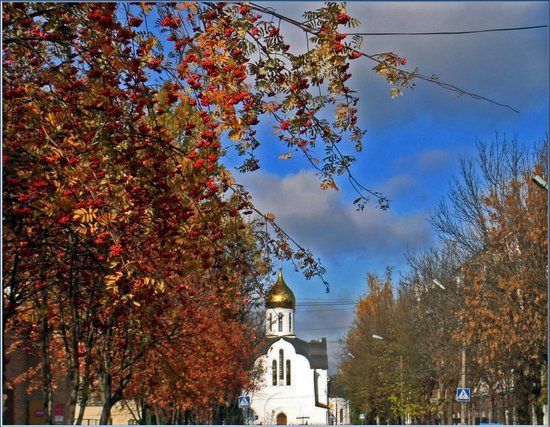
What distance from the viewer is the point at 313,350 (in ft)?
391

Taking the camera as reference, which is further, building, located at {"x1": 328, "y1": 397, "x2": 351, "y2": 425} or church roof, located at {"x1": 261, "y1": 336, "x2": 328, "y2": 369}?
church roof, located at {"x1": 261, "y1": 336, "x2": 328, "y2": 369}

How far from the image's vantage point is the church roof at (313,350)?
112m

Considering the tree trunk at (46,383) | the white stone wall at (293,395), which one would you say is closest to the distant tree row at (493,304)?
the tree trunk at (46,383)

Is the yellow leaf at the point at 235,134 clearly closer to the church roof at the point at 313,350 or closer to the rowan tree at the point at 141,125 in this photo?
the rowan tree at the point at 141,125

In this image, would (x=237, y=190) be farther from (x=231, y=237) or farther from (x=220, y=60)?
(x=220, y=60)

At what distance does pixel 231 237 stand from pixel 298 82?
199cm

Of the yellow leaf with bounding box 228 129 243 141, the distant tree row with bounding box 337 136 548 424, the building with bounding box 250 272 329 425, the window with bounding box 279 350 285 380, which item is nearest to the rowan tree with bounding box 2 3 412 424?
the yellow leaf with bounding box 228 129 243 141

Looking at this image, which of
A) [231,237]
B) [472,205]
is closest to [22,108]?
[231,237]

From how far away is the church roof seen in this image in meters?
112

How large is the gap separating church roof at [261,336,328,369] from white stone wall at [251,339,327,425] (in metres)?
0.90

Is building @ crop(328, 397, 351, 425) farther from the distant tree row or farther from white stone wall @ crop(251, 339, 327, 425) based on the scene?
the distant tree row

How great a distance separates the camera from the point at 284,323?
10706cm

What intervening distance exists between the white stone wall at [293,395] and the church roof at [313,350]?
90 cm

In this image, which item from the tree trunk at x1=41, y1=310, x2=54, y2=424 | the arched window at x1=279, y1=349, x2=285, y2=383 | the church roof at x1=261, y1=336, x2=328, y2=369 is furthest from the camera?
the church roof at x1=261, y1=336, x2=328, y2=369
